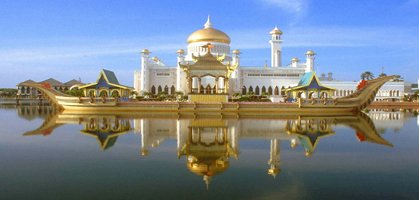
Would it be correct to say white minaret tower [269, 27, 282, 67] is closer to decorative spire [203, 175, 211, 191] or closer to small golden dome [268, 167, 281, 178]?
small golden dome [268, 167, 281, 178]

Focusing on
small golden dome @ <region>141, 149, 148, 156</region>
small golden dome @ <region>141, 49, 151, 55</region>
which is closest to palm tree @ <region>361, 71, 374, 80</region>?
small golden dome @ <region>141, 49, 151, 55</region>

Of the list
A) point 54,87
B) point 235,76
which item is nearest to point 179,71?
point 235,76

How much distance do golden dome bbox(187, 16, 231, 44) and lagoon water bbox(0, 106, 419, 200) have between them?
35.8 m

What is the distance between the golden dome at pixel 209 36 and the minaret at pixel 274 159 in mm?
37014

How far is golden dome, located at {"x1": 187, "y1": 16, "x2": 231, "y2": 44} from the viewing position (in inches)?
1855

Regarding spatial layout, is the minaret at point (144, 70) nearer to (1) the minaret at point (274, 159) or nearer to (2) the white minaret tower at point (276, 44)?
(2) the white minaret tower at point (276, 44)

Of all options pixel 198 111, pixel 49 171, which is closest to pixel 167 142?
pixel 49 171

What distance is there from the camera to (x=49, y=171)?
23.6 ft

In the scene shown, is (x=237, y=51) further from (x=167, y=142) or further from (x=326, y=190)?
(x=326, y=190)

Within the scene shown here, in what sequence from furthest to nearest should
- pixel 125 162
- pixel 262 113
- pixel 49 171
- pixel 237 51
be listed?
pixel 237 51 → pixel 262 113 → pixel 125 162 → pixel 49 171

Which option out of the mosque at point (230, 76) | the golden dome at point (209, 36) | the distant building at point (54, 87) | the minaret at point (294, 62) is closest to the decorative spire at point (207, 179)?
the mosque at point (230, 76)

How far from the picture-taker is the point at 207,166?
7.52 m

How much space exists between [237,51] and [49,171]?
40773 millimetres

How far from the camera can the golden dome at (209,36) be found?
47.1 m
